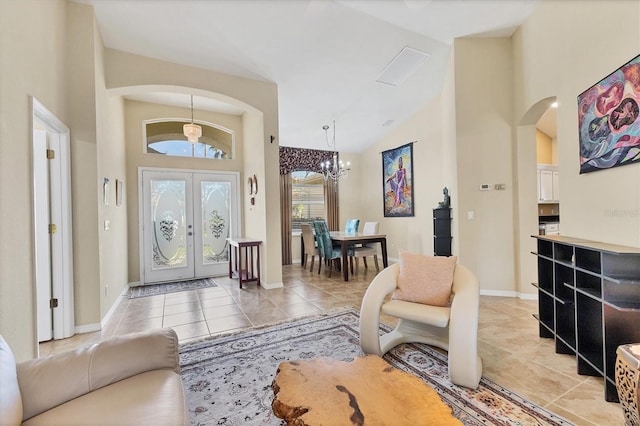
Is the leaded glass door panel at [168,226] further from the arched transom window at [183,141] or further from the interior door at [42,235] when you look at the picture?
the interior door at [42,235]

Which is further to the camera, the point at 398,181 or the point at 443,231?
the point at 398,181

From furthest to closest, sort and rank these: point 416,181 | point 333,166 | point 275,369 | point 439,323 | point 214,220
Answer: point 333,166 < point 416,181 < point 214,220 < point 275,369 < point 439,323

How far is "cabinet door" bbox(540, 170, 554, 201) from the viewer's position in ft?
18.4

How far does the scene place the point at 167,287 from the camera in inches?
187

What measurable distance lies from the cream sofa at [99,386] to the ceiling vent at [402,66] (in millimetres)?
4355

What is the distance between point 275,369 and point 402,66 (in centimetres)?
431

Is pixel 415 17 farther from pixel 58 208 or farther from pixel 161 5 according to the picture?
pixel 58 208

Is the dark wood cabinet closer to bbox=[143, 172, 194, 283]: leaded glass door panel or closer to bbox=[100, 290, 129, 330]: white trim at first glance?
bbox=[100, 290, 129, 330]: white trim

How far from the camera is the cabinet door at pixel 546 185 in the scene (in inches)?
221

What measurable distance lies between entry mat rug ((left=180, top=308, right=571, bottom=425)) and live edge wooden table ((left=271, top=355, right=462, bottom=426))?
1.45 feet

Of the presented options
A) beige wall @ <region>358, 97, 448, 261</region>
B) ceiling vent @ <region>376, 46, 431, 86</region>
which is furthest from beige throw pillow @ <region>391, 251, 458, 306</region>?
ceiling vent @ <region>376, 46, 431, 86</region>

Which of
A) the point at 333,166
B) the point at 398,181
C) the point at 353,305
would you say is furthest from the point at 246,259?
the point at 398,181

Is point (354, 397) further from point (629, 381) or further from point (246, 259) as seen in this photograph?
point (246, 259)

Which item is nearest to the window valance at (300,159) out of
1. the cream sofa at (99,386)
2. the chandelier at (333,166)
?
the chandelier at (333,166)
